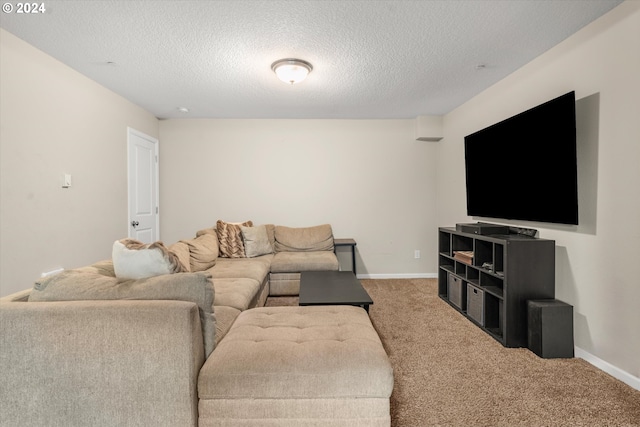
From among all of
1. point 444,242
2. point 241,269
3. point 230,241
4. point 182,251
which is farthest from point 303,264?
point 444,242

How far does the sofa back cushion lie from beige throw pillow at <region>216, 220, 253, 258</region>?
1.90ft

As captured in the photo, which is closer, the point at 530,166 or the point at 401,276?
the point at 530,166

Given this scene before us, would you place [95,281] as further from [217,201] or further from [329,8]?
[217,201]

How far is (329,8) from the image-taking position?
2119 mm

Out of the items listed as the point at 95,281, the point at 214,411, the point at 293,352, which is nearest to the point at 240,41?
the point at 95,281

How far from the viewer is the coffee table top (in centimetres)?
238

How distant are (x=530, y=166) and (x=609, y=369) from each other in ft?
4.98

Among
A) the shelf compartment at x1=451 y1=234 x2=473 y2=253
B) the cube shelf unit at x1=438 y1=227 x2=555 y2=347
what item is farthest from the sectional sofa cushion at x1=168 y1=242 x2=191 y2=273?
the shelf compartment at x1=451 y1=234 x2=473 y2=253

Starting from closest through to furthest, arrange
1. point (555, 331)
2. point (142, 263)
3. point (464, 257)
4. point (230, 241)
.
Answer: point (142, 263) → point (555, 331) → point (464, 257) → point (230, 241)

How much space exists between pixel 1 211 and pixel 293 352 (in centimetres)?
240

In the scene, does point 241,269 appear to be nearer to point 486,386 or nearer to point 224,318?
point 224,318

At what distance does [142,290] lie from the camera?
140cm

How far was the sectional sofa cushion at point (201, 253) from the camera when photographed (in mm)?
3273

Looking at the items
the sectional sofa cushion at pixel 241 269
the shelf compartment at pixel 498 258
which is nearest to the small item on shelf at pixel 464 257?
the shelf compartment at pixel 498 258
